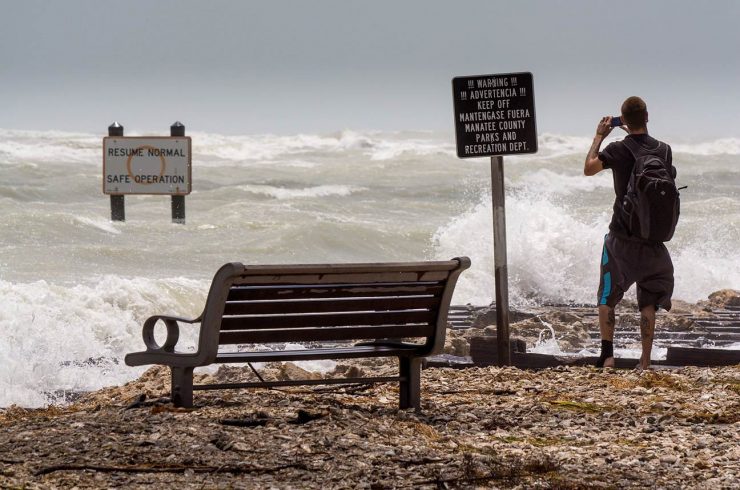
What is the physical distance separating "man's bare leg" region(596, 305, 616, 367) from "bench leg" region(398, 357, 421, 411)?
6.60 feet

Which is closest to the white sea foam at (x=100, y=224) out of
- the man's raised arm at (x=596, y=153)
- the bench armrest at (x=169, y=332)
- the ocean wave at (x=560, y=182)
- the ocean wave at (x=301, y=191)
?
the ocean wave at (x=301, y=191)

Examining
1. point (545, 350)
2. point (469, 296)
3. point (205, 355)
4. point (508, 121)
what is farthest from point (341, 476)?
point (469, 296)

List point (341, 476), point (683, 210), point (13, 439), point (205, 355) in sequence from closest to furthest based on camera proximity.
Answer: point (341, 476) < point (13, 439) < point (205, 355) < point (683, 210)

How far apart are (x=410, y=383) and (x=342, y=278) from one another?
80cm

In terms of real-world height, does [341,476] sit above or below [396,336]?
below

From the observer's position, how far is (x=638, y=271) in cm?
930

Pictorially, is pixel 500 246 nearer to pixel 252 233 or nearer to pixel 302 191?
pixel 252 233

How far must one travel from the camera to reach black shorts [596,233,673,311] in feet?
30.5

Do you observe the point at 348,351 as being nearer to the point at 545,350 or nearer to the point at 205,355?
the point at 205,355

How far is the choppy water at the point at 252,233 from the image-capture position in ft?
50.4

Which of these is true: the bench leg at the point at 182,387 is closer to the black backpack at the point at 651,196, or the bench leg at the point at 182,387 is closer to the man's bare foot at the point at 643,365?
the black backpack at the point at 651,196

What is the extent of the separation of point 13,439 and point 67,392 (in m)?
5.17

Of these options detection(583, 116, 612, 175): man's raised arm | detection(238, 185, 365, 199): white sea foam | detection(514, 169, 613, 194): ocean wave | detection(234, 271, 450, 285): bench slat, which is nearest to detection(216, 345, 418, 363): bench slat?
detection(234, 271, 450, 285): bench slat

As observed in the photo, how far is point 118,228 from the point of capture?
29.2 metres
